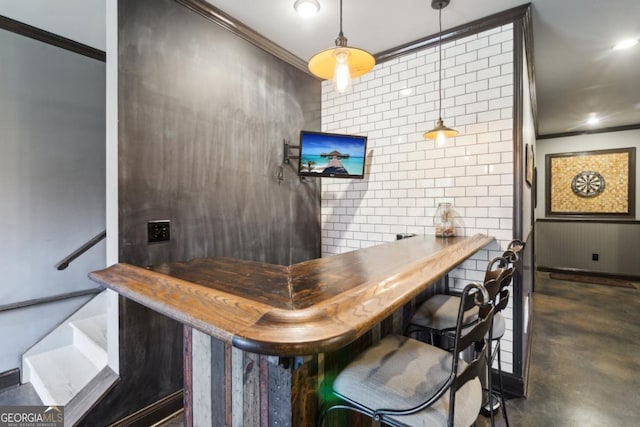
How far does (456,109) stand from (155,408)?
292cm

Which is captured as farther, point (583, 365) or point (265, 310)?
point (583, 365)

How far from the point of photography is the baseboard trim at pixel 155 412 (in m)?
1.72

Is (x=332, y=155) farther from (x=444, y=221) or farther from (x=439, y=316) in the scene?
(x=439, y=316)

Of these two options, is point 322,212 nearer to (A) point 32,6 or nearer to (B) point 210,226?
(B) point 210,226

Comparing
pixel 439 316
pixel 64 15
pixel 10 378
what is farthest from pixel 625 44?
pixel 10 378

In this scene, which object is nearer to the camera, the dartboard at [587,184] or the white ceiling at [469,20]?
A: the white ceiling at [469,20]

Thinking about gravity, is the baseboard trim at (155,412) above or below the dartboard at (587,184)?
below

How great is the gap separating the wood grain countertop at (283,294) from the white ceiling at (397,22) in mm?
1817

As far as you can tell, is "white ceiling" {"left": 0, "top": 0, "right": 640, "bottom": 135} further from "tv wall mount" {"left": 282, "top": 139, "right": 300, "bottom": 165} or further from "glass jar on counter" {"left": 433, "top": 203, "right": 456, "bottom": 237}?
"glass jar on counter" {"left": 433, "top": 203, "right": 456, "bottom": 237}

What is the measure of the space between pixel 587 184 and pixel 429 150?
16.0ft

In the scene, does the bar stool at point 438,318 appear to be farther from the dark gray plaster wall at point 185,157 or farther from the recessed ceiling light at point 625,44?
A: the recessed ceiling light at point 625,44

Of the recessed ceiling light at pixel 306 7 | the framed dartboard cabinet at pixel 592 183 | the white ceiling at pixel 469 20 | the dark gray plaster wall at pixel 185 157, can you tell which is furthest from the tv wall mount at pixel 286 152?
the framed dartboard cabinet at pixel 592 183

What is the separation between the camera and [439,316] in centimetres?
153

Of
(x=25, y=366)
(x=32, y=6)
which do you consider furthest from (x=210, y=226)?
(x=32, y=6)
